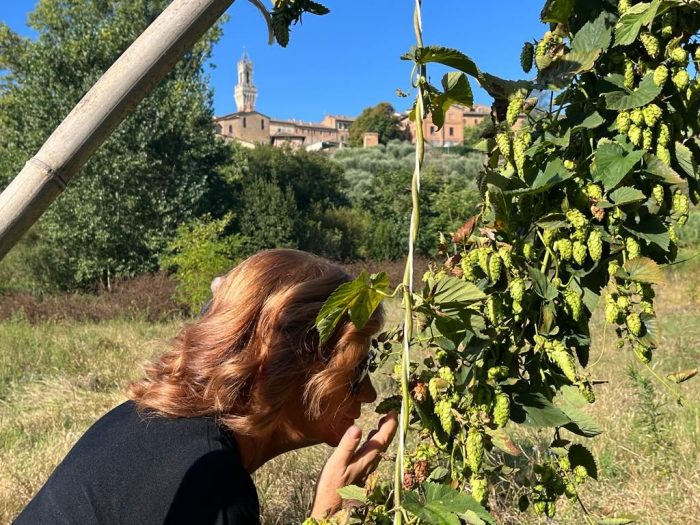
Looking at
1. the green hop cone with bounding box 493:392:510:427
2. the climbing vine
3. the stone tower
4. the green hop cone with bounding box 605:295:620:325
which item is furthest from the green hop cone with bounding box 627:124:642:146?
the stone tower

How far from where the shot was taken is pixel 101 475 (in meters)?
1.39

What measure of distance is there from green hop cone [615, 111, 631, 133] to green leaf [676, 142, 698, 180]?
123 mm

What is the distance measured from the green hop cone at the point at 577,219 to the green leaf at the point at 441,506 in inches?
19.1

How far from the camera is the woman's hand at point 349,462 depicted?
1240 mm

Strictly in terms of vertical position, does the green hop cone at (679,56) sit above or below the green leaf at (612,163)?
above

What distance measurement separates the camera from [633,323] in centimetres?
107

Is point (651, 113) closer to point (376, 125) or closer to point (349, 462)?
point (349, 462)

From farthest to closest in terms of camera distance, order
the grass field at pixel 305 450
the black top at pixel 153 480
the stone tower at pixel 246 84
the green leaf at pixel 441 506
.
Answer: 1. the stone tower at pixel 246 84
2. the grass field at pixel 305 450
3. the black top at pixel 153 480
4. the green leaf at pixel 441 506

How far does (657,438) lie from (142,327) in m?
8.13

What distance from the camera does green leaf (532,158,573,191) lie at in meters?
1.01

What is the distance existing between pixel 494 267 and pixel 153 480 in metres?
0.86

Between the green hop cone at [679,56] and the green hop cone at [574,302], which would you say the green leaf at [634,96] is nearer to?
the green hop cone at [679,56]

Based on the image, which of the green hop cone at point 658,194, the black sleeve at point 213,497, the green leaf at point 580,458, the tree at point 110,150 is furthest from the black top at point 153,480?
the tree at point 110,150

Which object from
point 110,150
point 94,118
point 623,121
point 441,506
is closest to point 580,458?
point 441,506
